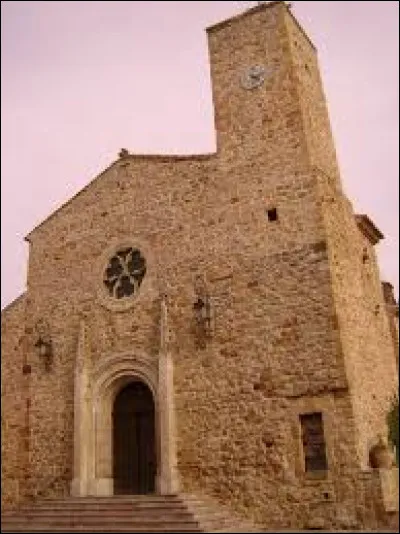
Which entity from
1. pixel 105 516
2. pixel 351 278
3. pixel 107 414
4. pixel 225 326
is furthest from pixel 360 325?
pixel 105 516

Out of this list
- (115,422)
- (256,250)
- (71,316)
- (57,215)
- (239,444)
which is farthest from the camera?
(57,215)

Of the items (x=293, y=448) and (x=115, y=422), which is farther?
(x=115, y=422)

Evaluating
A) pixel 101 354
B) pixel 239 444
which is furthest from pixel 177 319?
pixel 239 444

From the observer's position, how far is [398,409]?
520 inches

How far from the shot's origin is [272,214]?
43.3ft

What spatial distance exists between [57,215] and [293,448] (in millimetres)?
8951

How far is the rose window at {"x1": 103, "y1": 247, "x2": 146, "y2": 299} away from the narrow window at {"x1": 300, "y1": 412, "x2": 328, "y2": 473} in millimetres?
5201

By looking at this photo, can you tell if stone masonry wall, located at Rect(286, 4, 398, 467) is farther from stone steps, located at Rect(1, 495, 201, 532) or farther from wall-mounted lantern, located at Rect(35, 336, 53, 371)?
wall-mounted lantern, located at Rect(35, 336, 53, 371)

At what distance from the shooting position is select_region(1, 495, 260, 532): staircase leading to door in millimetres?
10570

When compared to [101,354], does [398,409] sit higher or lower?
lower

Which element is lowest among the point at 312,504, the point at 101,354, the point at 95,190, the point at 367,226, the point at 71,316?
the point at 312,504

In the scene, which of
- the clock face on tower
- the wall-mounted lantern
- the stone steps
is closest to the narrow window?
the stone steps

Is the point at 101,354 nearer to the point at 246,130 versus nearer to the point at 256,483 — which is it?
the point at 256,483

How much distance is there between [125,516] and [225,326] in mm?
4210
